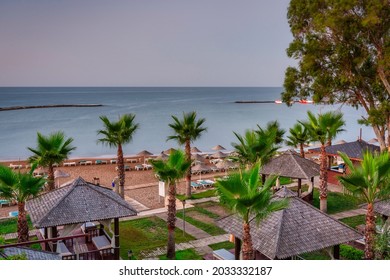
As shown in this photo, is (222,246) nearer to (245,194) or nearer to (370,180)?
(370,180)

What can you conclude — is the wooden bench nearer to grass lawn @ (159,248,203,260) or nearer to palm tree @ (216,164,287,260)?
grass lawn @ (159,248,203,260)

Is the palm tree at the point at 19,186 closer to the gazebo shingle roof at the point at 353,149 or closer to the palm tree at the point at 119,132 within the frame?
the palm tree at the point at 119,132

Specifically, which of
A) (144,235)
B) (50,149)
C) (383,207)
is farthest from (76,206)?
(383,207)

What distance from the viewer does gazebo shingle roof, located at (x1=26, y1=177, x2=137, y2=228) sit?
11.0m

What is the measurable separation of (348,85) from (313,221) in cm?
1119

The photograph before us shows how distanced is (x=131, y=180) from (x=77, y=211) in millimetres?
12680

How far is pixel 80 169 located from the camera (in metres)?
28.4

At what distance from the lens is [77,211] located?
1129 centimetres

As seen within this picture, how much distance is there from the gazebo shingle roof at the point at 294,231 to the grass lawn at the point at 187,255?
5.89 feet

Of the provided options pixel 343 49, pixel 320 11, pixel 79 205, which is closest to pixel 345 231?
pixel 79 205

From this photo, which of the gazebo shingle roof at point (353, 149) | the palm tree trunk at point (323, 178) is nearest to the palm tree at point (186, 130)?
the palm tree trunk at point (323, 178)

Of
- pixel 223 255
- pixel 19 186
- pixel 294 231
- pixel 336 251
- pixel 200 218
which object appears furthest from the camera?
pixel 200 218

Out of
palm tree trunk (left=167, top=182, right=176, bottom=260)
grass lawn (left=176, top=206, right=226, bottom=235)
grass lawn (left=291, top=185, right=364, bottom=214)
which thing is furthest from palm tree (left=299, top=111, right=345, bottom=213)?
palm tree trunk (left=167, top=182, right=176, bottom=260)

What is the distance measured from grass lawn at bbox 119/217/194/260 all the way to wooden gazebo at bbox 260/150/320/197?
5489 millimetres
